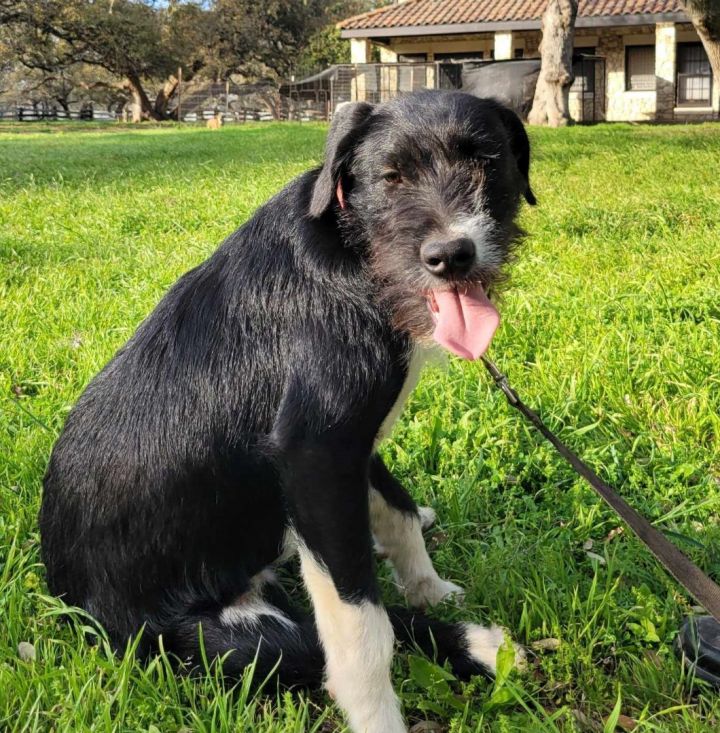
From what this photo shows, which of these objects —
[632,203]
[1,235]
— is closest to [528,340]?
[632,203]

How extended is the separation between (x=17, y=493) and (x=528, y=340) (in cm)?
284

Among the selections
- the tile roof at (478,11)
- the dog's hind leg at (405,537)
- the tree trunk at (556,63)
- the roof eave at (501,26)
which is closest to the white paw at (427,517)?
the dog's hind leg at (405,537)

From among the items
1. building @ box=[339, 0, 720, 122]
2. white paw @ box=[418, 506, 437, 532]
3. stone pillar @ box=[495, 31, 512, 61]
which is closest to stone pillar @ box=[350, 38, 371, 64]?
building @ box=[339, 0, 720, 122]

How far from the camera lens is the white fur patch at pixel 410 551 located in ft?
9.60

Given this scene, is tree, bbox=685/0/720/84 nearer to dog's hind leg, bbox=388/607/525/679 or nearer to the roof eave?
the roof eave

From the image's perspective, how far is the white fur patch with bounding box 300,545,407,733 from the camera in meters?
2.24

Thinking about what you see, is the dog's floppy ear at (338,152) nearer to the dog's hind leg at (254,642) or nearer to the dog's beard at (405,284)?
the dog's beard at (405,284)

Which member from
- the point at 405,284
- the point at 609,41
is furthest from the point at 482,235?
the point at 609,41

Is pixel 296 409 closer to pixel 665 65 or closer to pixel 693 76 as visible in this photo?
pixel 665 65

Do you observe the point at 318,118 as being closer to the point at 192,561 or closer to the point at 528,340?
the point at 528,340

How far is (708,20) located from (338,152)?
59.7ft

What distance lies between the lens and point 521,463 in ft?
12.0

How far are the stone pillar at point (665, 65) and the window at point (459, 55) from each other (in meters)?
7.20

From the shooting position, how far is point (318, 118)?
40.7 m
